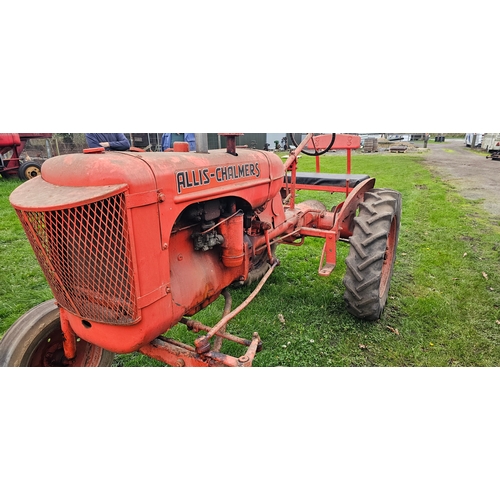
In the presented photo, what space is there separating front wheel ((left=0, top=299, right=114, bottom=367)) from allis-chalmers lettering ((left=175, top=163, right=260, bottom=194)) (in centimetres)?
106

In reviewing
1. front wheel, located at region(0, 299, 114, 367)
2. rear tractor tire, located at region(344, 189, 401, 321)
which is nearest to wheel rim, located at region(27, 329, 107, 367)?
front wheel, located at region(0, 299, 114, 367)

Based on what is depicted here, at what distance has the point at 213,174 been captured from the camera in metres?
1.98

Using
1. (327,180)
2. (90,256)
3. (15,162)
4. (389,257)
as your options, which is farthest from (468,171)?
(15,162)

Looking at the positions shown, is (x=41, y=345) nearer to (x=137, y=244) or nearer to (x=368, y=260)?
(x=137, y=244)

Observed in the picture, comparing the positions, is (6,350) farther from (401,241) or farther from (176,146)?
(401,241)

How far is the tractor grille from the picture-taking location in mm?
1481

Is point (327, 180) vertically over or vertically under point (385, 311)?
over

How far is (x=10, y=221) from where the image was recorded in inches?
233

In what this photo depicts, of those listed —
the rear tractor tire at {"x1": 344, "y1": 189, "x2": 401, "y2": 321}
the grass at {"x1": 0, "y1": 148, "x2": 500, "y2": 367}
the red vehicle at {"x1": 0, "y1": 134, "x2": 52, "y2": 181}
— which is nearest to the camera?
the grass at {"x1": 0, "y1": 148, "x2": 500, "y2": 367}

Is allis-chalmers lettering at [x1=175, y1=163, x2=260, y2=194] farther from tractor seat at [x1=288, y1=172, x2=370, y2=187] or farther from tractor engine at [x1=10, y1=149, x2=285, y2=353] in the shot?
tractor seat at [x1=288, y1=172, x2=370, y2=187]

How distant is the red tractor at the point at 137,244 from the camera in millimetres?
1495

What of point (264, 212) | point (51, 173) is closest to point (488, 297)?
point (264, 212)

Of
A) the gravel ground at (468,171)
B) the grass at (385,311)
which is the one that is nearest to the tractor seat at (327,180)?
the grass at (385,311)

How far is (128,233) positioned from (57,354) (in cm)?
118
